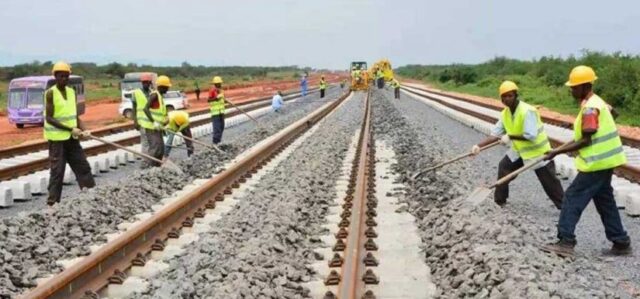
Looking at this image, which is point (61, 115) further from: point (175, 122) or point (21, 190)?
point (175, 122)

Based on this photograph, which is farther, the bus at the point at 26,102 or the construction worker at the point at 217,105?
the bus at the point at 26,102

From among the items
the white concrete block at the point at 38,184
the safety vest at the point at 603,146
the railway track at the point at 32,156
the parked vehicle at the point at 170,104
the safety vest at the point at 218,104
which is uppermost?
the safety vest at the point at 603,146

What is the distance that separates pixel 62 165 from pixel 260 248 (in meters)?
3.93

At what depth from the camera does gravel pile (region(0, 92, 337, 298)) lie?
602 centimetres

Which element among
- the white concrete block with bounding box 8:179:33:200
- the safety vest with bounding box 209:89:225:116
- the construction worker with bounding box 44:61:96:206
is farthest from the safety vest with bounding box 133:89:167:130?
the safety vest with bounding box 209:89:225:116

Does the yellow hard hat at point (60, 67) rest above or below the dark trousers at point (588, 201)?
above

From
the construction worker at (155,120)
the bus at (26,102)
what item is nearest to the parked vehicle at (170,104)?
the bus at (26,102)

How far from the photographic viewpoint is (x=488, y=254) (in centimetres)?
604

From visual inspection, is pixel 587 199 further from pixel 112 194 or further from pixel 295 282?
pixel 112 194

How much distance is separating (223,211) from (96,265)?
10.0 ft

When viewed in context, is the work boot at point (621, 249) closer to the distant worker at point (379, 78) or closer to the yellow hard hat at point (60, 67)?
the yellow hard hat at point (60, 67)

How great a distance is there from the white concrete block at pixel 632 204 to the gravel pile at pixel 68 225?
220 inches

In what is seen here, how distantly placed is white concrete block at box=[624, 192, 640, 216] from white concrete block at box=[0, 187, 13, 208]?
7.58 m

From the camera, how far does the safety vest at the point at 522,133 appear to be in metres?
8.41
